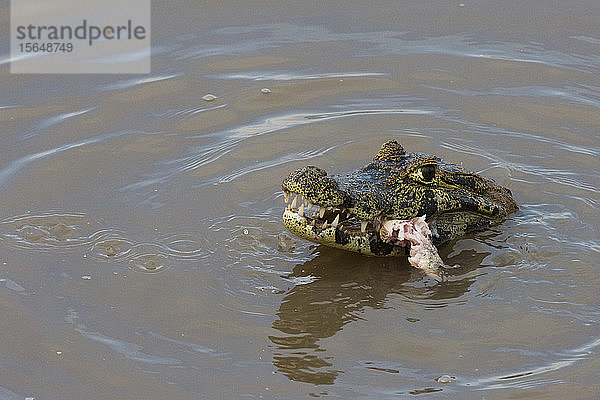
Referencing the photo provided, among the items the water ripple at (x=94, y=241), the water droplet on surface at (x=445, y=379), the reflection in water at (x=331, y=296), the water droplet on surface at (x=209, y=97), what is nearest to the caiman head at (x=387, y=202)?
the reflection in water at (x=331, y=296)

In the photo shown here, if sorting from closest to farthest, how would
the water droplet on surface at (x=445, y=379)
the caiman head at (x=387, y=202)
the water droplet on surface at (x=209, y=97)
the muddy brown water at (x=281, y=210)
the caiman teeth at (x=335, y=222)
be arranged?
1. the water droplet on surface at (x=445, y=379)
2. the muddy brown water at (x=281, y=210)
3. the caiman head at (x=387, y=202)
4. the caiman teeth at (x=335, y=222)
5. the water droplet on surface at (x=209, y=97)

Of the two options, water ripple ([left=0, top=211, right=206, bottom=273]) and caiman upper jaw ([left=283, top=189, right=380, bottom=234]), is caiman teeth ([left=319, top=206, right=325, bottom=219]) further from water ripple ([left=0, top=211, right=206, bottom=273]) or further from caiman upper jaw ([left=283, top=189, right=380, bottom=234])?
water ripple ([left=0, top=211, right=206, bottom=273])

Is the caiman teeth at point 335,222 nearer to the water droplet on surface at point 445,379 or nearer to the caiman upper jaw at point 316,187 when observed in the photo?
the caiman upper jaw at point 316,187

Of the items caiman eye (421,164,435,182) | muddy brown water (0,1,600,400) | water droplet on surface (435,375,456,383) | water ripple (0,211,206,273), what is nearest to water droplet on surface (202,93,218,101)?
muddy brown water (0,1,600,400)

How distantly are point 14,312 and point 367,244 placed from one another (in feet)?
8.74

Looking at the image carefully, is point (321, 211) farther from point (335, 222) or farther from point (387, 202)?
point (387, 202)

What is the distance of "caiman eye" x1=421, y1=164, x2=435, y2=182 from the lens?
678cm

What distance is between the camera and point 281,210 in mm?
7496

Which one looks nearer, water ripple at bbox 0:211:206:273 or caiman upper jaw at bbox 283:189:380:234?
caiman upper jaw at bbox 283:189:380:234

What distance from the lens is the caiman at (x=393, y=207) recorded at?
20.7 feet

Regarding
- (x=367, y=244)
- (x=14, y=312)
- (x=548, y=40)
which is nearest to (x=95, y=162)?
(x=14, y=312)

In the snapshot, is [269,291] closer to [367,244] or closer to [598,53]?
[367,244]

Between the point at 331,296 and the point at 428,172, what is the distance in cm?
126

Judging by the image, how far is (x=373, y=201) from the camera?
6.48m
